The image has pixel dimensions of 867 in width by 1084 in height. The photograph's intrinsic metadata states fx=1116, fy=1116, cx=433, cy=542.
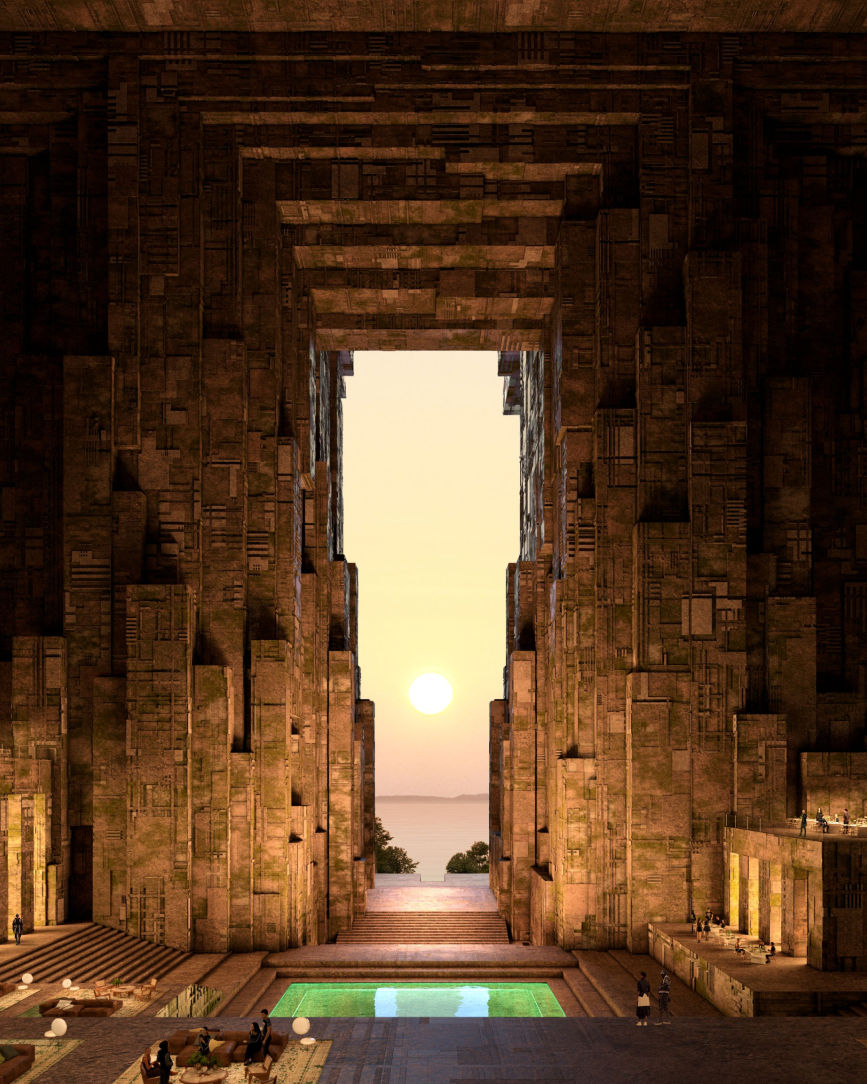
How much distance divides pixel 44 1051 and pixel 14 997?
141 inches

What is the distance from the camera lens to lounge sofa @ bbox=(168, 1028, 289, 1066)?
1571 centimetres

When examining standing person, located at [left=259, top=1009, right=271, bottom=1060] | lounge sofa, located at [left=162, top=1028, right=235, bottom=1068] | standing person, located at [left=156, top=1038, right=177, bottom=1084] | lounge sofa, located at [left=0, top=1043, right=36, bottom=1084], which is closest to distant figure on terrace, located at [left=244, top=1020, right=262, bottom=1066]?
standing person, located at [left=259, top=1009, right=271, bottom=1060]

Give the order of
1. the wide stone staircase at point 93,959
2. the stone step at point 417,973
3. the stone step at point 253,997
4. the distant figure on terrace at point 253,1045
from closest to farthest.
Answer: the distant figure on terrace at point 253,1045
the stone step at point 253,997
the wide stone staircase at point 93,959
the stone step at point 417,973

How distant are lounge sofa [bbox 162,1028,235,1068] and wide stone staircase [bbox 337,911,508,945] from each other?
1517 cm

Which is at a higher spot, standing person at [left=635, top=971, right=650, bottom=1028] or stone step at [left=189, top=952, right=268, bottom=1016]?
standing person at [left=635, top=971, right=650, bottom=1028]

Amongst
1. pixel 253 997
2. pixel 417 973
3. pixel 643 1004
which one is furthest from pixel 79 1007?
pixel 643 1004

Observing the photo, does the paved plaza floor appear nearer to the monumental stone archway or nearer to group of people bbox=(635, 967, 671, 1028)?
group of people bbox=(635, 967, 671, 1028)

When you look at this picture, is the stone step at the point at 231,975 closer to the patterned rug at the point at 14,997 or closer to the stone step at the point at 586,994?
the patterned rug at the point at 14,997

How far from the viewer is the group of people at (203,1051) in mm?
14500

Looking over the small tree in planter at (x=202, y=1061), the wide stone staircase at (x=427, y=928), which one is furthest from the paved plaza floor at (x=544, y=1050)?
the wide stone staircase at (x=427, y=928)

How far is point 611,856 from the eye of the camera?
86.3ft

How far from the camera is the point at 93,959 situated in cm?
2314

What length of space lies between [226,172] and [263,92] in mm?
2112

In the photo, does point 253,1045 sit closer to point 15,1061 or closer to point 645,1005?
point 15,1061
